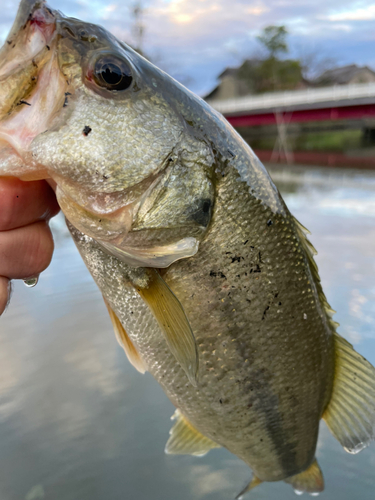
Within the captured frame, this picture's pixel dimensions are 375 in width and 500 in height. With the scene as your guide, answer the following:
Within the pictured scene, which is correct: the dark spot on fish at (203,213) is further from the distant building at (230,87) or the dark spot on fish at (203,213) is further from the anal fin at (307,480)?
the distant building at (230,87)

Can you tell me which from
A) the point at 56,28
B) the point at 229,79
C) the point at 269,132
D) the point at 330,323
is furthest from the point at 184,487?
the point at 229,79

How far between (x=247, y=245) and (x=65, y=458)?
1.36 m

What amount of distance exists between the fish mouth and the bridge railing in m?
14.2

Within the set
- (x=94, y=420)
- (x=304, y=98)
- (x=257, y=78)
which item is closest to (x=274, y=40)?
(x=257, y=78)

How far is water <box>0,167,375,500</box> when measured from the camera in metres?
1.52

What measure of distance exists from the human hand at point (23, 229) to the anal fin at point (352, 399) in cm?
90

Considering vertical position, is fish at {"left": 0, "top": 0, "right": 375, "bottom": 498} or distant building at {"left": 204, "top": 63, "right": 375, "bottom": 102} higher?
distant building at {"left": 204, "top": 63, "right": 375, "bottom": 102}

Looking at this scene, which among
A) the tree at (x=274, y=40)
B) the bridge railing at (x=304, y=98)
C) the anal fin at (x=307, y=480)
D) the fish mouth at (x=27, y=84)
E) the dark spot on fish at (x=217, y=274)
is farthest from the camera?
the tree at (x=274, y=40)

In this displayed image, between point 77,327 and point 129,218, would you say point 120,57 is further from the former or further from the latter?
point 77,327

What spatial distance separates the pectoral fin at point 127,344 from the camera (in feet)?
3.31

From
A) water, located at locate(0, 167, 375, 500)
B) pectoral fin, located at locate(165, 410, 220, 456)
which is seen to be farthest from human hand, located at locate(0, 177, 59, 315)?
water, located at locate(0, 167, 375, 500)

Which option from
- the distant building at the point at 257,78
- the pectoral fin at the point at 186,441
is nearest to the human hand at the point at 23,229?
the pectoral fin at the point at 186,441

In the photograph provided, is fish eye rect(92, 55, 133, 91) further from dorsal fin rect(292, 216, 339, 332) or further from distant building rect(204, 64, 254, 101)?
distant building rect(204, 64, 254, 101)

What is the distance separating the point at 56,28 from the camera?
2.23 ft
